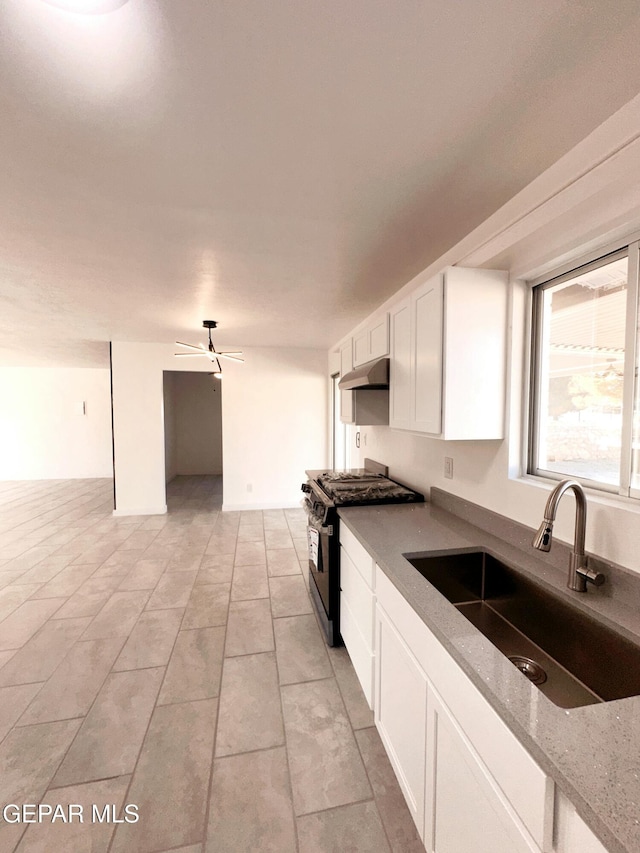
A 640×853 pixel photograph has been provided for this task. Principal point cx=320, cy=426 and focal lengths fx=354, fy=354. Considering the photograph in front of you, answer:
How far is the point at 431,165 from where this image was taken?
137 cm

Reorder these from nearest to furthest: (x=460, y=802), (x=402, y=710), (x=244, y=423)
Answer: (x=460, y=802), (x=402, y=710), (x=244, y=423)

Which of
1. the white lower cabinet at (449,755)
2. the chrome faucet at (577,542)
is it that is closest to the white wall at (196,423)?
the white lower cabinet at (449,755)

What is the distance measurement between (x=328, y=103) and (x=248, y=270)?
1.46 meters

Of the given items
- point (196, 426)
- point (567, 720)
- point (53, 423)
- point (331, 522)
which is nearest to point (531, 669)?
point (567, 720)

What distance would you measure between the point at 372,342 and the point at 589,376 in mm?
1460

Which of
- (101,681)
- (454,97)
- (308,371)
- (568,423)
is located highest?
(454,97)

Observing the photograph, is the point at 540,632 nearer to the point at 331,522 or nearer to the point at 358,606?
the point at 358,606

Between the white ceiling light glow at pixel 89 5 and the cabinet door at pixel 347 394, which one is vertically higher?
the white ceiling light glow at pixel 89 5

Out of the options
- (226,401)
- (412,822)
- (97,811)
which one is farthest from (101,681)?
(226,401)

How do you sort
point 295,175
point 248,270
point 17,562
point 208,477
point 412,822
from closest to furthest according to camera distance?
point 412,822 → point 295,175 → point 248,270 → point 17,562 → point 208,477

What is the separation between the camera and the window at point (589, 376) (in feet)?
4.11

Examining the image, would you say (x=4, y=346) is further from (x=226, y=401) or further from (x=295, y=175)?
(x=295, y=175)

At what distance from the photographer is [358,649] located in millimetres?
1886

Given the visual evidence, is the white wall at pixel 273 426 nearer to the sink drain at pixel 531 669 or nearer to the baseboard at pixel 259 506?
the baseboard at pixel 259 506
